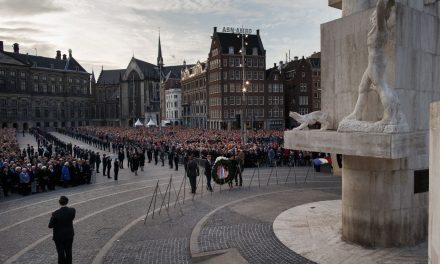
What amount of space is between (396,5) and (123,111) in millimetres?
141100

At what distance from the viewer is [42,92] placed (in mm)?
123125

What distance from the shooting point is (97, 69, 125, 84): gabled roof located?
156 metres

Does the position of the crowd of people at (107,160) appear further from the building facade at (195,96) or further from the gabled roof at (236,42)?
the building facade at (195,96)

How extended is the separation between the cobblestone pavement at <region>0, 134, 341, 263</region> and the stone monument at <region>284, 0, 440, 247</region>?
248 centimetres

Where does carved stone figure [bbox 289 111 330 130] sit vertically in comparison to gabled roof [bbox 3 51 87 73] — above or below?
below

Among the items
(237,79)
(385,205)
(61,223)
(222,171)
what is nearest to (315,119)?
(385,205)

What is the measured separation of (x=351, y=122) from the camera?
9.20 m

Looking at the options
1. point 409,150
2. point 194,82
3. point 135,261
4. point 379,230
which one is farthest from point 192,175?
point 194,82

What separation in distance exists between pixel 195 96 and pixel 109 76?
76.0 m

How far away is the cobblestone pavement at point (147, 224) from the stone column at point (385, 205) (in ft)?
6.77

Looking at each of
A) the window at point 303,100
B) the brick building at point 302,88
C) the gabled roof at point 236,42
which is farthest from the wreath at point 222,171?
the window at point 303,100

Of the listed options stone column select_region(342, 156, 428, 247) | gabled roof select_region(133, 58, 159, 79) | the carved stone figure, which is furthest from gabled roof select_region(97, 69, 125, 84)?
stone column select_region(342, 156, 428, 247)

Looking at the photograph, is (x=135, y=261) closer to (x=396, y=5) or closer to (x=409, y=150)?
(x=409, y=150)

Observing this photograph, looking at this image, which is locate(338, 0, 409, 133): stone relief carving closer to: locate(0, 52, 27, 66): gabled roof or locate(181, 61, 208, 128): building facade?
locate(181, 61, 208, 128): building facade
